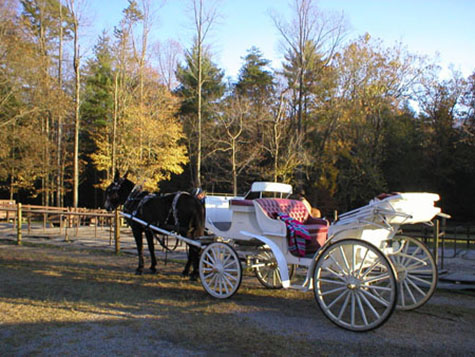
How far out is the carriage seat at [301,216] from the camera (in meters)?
5.90

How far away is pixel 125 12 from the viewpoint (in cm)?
A: 2898

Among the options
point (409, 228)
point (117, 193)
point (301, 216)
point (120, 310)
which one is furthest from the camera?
point (409, 228)

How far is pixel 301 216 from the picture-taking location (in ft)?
21.7

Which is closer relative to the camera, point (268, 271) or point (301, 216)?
point (301, 216)

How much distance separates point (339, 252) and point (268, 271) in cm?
243

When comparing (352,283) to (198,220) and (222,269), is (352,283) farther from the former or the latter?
(198,220)

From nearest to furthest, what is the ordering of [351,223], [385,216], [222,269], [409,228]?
1. [385,216]
2. [351,223]
3. [222,269]
4. [409,228]

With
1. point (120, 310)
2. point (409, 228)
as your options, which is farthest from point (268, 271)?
point (409, 228)

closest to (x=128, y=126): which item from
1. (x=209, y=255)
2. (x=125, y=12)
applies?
(x=125, y=12)

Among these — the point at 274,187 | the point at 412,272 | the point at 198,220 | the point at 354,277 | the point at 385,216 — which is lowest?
the point at 412,272

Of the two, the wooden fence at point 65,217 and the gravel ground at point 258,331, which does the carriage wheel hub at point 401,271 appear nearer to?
the gravel ground at point 258,331

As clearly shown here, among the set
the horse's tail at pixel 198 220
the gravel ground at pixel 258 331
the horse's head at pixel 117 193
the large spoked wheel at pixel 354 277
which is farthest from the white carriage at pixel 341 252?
the horse's head at pixel 117 193

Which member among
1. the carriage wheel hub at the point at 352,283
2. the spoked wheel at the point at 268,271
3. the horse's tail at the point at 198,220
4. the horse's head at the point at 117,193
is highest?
the horse's head at the point at 117,193

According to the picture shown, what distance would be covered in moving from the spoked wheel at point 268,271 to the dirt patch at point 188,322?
7.0 inches
